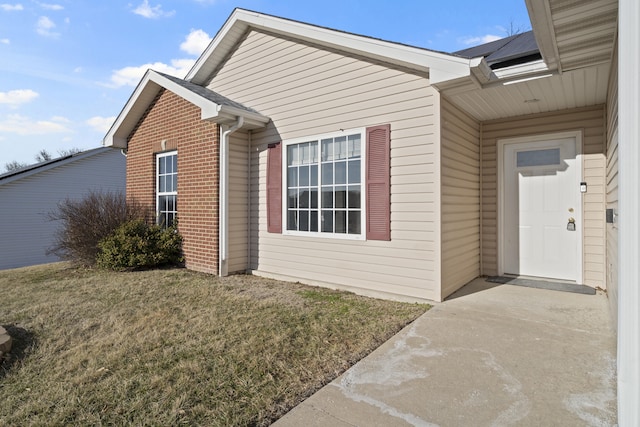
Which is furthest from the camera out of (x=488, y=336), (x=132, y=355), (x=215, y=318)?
(x=215, y=318)

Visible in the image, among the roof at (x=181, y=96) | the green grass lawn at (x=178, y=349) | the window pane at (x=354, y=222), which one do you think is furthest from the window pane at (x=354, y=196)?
the roof at (x=181, y=96)

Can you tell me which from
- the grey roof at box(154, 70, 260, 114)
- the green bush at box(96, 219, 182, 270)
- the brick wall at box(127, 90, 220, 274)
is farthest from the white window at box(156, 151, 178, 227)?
the grey roof at box(154, 70, 260, 114)

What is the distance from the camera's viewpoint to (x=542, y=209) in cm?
579

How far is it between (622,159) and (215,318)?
157 inches

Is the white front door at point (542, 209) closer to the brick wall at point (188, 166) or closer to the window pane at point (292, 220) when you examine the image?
the window pane at point (292, 220)

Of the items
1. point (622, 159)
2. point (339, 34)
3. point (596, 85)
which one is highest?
point (339, 34)

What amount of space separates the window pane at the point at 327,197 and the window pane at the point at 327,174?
12 centimetres

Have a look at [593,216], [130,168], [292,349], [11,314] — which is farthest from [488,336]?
[130,168]

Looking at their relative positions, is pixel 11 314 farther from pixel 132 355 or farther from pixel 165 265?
pixel 165 265

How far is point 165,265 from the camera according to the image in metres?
7.51

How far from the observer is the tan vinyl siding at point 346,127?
4.72 meters

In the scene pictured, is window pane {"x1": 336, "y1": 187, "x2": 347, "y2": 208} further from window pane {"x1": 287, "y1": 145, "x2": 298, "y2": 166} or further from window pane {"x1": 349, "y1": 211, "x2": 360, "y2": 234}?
window pane {"x1": 287, "y1": 145, "x2": 298, "y2": 166}

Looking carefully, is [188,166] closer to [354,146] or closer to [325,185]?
[325,185]

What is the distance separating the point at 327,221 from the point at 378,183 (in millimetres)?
1158
